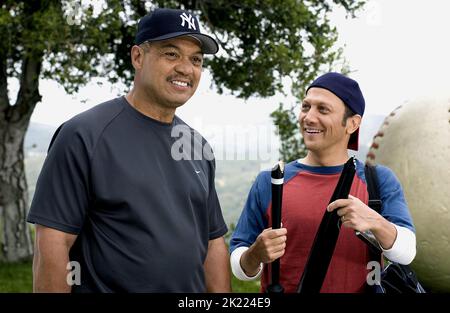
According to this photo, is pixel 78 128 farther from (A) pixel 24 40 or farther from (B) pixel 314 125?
(A) pixel 24 40

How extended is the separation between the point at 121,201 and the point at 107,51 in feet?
32.8

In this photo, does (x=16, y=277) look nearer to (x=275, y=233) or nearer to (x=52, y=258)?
(x=52, y=258)

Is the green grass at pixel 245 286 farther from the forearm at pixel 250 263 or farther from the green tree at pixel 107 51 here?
the forearm at pixel 250 263

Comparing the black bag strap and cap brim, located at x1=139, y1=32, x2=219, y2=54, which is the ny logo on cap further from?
the black bag strap

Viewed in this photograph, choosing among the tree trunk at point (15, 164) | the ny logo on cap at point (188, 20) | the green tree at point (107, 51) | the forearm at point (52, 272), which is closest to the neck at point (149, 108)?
the ny logo on cap at point (188, 20)

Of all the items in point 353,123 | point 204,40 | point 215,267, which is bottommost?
point 215,267

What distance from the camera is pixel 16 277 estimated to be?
1303cm

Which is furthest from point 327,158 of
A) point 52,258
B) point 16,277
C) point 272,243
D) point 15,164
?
point 15,164

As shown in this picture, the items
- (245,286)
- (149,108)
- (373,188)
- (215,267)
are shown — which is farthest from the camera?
(245,286)

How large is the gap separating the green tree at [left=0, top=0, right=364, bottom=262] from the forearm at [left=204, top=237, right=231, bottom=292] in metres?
8.25
